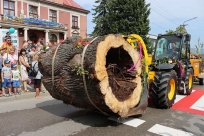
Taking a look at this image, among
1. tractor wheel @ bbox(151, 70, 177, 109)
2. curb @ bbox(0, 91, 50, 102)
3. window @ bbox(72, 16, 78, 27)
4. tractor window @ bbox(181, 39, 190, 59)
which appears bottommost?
curb @ bbox(0, 91, 50, 102)

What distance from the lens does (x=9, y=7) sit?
76.2 feet

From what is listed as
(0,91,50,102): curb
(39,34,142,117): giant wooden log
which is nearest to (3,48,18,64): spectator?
(0,91,50,102): curb

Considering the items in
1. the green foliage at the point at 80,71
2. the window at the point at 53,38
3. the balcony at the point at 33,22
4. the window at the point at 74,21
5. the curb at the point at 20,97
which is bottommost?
the curb at the point at 20,97

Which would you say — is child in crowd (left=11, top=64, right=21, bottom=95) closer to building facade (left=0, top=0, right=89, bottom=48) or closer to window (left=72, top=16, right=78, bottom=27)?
building facade (left=0, top=0, right=89, bottom=48)

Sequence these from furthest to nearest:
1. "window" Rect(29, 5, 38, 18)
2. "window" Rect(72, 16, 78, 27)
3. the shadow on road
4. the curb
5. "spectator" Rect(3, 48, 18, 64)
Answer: "window" Rect(72, 16, 78, 27) < "window" Rect(29, 5, 38, 18) < "spectator" Rect(3, 48, 18, 64) < the curb < the shadow on road

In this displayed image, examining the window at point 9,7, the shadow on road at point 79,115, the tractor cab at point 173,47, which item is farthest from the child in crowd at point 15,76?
the window at point 9,7

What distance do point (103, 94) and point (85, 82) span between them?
413mm

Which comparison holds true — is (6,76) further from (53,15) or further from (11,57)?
(53,15)

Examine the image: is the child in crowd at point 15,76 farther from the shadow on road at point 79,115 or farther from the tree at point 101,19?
the tree at point 101,19

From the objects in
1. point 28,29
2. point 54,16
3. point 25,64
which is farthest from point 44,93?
point 54,16

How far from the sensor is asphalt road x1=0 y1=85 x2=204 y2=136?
3902 mm

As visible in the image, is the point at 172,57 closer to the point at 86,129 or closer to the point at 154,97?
the point at 154,97

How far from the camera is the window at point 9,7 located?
75.3ft

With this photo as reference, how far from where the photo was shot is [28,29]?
23672 millimetres
